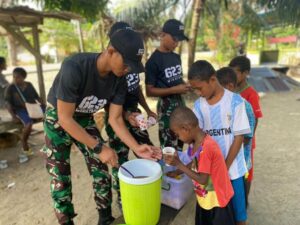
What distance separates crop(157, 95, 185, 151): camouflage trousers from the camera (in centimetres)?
325

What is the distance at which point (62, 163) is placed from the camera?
7.90 feet

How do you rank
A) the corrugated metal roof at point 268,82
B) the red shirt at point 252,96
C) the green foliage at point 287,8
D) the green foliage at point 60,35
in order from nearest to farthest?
1. the red shirt at point 252,96
2. the green foliage at point 287,8
3. the corrugated metal roof at point 268,82
4. the green foliage at point 60,35

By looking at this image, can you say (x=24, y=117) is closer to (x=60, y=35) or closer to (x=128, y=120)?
(x=128, y=120)

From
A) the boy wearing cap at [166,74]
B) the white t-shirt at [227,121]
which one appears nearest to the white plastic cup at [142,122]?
the boy wearing cap at [166,74]

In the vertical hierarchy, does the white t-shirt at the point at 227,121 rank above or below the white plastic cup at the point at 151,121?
above

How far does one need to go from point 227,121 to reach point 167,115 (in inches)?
50.1

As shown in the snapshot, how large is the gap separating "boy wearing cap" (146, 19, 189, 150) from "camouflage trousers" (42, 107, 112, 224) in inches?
38.2

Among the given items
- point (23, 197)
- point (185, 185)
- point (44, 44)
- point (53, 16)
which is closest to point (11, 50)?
point (44, 44)

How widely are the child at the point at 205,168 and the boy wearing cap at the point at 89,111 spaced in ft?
1.30

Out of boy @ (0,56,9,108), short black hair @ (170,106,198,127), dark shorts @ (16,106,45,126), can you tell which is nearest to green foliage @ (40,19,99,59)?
boy @ (0,56,9,108)

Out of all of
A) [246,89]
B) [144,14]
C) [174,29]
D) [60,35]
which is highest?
[144,14]

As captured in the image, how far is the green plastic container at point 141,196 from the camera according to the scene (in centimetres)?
204

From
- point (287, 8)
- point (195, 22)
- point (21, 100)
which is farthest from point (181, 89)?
point (287, 8)

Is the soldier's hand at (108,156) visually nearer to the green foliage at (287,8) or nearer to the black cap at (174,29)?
the black cap at (174,29)
